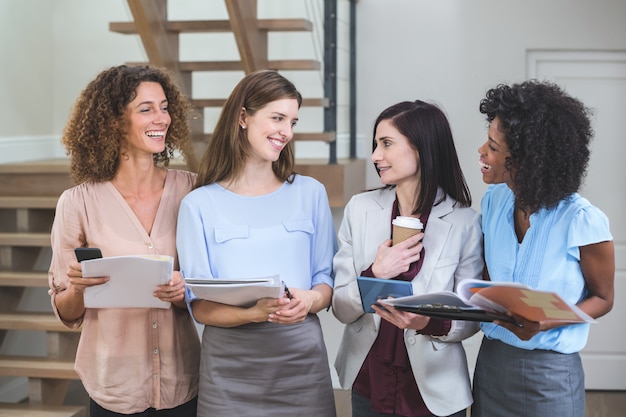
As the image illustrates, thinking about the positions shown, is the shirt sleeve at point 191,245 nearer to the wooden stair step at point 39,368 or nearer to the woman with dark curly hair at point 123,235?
the woman with dark curly hair at point 123,235

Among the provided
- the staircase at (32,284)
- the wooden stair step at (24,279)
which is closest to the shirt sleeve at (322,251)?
the staircase at (32,284)

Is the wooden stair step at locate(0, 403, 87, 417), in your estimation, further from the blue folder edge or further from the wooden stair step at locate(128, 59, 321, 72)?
the blue folder edge

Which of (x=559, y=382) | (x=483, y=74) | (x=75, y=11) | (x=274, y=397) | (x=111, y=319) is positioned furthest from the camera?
(x=75, y=11)

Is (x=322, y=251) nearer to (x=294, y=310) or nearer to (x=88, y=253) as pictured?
(x=294, y=310)

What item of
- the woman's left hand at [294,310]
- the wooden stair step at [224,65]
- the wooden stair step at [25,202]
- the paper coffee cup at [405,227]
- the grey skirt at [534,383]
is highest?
the wooden stair step at [224,65]

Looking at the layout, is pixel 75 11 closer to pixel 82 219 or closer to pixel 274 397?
pixel 82 219

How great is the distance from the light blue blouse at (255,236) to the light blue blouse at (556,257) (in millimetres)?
530

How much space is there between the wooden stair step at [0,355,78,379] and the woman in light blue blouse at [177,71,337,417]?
183cm

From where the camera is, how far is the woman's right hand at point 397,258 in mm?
2139

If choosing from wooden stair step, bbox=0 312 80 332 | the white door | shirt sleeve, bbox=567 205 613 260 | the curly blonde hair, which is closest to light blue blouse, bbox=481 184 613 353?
shirt sleeve, bbox=567 205 613 260

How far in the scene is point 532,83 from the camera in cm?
211

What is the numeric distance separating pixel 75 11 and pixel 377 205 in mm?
3854

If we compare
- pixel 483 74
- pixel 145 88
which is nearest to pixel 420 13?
pixel 483 74

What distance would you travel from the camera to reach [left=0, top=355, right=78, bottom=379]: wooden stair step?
392 centimetres
